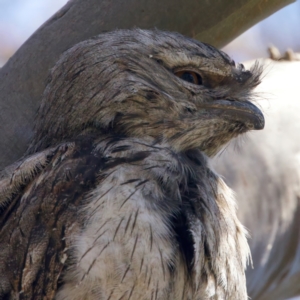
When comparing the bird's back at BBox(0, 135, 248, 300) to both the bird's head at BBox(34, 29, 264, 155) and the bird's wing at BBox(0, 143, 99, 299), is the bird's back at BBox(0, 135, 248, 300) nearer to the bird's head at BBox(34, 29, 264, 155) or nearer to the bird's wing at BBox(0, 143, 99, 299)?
the bird's wing at BBox(0, 143, 99, 299)

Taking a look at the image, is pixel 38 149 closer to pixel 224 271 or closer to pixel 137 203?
pixel 137 203

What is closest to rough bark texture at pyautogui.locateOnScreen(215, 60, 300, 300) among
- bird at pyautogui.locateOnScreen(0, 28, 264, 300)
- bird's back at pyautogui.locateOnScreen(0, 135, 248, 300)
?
bird at pyautogui.locateOnScreen(0, 28, 264, 300)

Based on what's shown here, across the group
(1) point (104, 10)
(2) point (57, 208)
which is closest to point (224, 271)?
(2) point (57, 208)

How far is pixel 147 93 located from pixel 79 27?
0.83 m

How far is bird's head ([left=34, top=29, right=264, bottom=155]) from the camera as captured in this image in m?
2.92

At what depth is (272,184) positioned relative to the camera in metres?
4.54

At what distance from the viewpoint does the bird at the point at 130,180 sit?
2.52 m

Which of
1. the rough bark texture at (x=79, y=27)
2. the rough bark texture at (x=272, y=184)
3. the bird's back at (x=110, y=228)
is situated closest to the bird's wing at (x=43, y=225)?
the bird's back at (x=110, y=228)

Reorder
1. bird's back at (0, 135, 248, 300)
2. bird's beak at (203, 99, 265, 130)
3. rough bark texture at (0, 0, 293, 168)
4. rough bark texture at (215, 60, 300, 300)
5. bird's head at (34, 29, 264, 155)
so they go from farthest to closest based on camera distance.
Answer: rough bark texture at (215, 60, 300, 300), rough bark texture at (0, 0, 293, 168), bird's beak at (203, 99, 265, 130), bird's head at (34, 29, 264, 155), bird's back at (0, 135, 248, 300)

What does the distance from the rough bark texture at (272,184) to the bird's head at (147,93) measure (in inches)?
56.6

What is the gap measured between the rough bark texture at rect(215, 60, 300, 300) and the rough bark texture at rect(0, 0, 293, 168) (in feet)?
3.39

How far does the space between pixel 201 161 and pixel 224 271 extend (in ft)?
1.73

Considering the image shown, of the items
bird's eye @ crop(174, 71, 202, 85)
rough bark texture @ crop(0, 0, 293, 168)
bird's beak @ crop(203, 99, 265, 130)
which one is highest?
rough bark texture @ crop(0, 0, 293, 168)

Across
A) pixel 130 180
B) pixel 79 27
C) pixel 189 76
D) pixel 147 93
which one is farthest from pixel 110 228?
pixel 79 27
